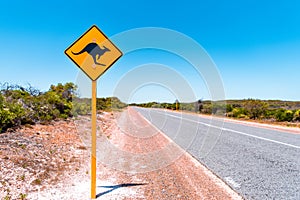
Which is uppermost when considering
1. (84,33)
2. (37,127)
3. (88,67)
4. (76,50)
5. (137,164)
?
(84,33)

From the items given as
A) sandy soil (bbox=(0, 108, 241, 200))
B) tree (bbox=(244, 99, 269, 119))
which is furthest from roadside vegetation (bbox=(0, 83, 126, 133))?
tree (bbox=(244, 99, 269, 119))

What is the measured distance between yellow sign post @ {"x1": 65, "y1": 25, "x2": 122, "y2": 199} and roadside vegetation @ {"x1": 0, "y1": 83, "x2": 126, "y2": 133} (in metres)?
4.78

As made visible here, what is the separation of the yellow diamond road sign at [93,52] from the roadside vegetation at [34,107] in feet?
15.7

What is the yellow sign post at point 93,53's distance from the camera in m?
3.81

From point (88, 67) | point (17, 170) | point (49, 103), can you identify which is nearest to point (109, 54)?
point (88, 67)

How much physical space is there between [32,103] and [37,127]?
173 centimetres

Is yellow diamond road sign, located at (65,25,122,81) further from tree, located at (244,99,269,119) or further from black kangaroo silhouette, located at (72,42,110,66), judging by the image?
tree, located at (244,99,269,119)

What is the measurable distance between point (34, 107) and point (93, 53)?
24.6ft

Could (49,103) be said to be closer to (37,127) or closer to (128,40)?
(37,127)

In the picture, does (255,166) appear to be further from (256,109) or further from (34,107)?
(256,109)

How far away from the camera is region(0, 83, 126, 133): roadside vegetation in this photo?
7945 millimetres

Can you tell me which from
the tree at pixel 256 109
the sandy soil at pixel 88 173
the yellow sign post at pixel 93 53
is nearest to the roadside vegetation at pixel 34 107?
the sandy soil at pixel 88 173

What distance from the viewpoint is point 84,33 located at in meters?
3.82

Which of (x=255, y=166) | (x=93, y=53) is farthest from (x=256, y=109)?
(x=93, y=53)
